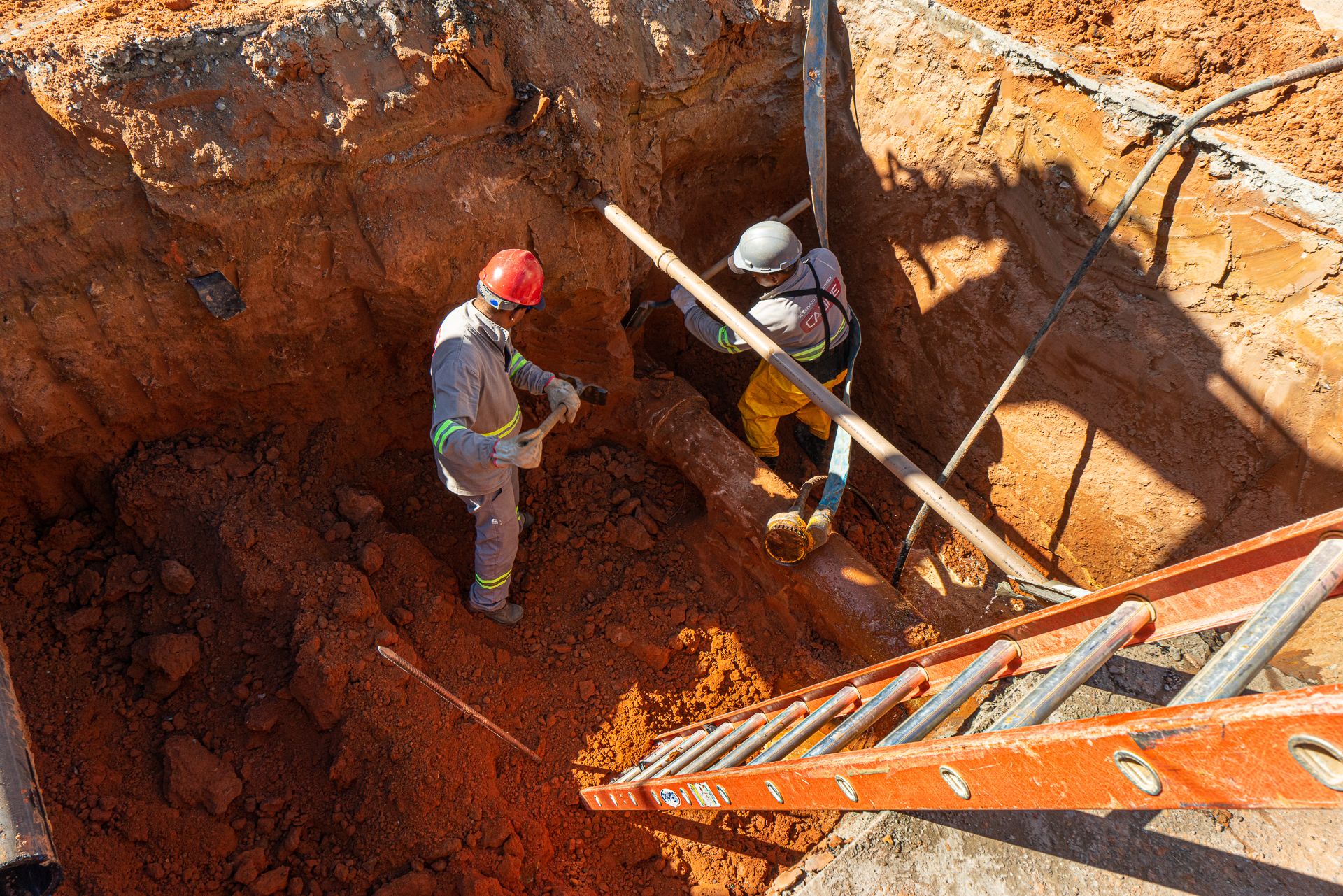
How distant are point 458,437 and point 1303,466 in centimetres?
404

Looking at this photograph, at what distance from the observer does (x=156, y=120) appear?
10.2 ft

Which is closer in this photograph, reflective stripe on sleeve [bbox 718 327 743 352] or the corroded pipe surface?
the corroded pipe surface

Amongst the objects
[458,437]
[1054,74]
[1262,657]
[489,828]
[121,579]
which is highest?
[1054,74]

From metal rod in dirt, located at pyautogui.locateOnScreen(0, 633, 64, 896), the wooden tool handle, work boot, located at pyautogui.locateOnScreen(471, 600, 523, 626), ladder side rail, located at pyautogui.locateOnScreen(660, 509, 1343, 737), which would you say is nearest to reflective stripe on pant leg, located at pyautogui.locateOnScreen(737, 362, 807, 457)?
the wooden tool handle

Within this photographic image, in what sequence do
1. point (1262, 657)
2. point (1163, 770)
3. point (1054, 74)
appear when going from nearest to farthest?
point (1163, 770), point (1262, 657), point (1054, 74)

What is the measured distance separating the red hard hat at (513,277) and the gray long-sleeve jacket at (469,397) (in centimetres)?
18

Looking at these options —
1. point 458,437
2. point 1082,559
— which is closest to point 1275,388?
point 1082,559

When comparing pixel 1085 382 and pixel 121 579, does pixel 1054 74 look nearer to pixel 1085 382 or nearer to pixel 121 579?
pixel 1085 382

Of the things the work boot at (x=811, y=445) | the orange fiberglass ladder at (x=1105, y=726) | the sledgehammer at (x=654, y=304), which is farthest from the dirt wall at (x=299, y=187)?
the orange fiberglass ladder at (x=1105, y=726)

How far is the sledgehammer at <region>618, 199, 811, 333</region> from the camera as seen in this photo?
4.70 metres

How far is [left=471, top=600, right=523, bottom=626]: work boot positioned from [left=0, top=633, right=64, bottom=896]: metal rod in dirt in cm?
228

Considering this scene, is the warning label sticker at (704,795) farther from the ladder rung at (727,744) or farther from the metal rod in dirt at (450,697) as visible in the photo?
the metal rod in dirt at (450,697)

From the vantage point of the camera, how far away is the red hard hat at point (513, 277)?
3.48m

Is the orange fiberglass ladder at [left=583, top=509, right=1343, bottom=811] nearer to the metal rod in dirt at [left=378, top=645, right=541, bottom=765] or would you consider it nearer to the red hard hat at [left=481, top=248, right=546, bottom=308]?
the metal rod in dirt at [left=378, top=645, right=541, bottom=765]
